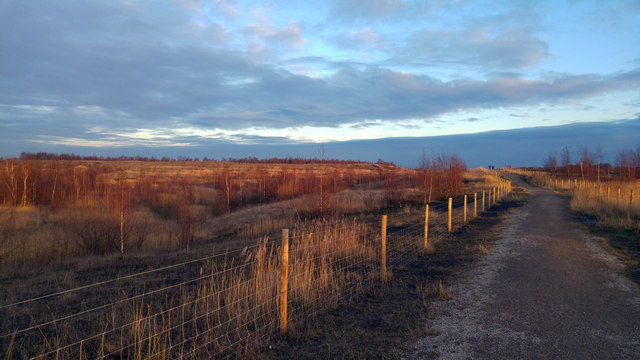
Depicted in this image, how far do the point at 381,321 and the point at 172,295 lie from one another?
3986 mm

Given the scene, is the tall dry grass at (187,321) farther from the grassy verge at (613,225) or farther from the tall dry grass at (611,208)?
the tall dry grass at (611,208)

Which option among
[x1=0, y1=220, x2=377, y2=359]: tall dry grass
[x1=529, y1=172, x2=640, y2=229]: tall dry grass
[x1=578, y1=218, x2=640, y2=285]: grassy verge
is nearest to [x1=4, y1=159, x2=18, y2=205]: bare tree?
[x1=0, y1=220, x2=377, y2=359]: tall dry grass

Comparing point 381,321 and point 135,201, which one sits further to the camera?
point 135,201

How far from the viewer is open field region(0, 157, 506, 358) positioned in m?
4.77

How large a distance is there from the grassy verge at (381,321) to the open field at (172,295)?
0.27m

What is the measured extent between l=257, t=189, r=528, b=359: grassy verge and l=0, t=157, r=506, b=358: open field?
0.27m

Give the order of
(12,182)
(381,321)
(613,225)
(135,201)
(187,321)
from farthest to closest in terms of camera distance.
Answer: (135,201)
(12,182)
(613,225)
(381,321)
(187,321)

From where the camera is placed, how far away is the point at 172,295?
23.0ft

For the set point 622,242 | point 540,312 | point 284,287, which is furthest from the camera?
point 622,242

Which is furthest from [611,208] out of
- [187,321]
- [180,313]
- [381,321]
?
[187,321]

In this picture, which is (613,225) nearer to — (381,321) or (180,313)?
(381,321)

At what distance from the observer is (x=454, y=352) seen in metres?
4.43

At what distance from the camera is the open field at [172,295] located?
15.7 feet

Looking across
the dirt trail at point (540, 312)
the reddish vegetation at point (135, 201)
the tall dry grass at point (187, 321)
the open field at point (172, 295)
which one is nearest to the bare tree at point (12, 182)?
the reddish vegetation at point (135, 201)
